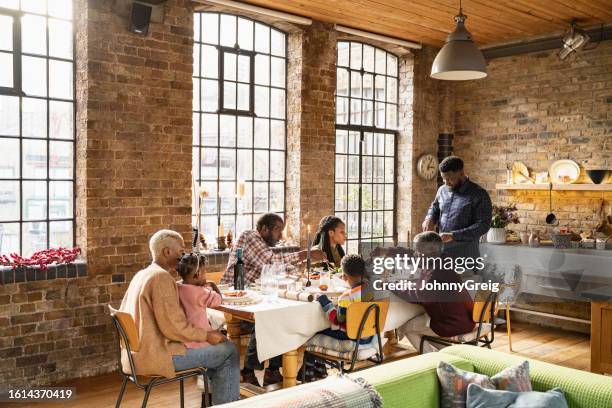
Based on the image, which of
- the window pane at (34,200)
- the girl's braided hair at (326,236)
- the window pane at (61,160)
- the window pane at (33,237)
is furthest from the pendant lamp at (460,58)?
the window pane at (33,237)

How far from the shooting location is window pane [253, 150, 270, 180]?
7.12 m

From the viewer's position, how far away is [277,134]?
7316 millimetres

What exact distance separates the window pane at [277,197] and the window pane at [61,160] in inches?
91.9

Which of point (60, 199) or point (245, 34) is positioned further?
point (245, 34)

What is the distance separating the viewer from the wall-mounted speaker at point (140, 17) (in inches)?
219

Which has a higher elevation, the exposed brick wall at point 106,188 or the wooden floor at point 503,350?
the exposed brick wall at point 106,188

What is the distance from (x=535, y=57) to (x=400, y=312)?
442cm

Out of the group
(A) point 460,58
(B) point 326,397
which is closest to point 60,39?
(A) point 460,58

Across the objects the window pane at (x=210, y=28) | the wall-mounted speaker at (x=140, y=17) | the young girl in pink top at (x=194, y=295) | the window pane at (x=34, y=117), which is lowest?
the young girl in pink top at (x=194, y=295)

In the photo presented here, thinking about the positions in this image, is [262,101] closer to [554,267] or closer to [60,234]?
[60,234]

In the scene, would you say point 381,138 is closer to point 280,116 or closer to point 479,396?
point 280,116

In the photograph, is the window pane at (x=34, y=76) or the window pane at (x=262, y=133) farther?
the window pane at (x=262, y=133)

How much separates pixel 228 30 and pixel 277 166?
159 cm

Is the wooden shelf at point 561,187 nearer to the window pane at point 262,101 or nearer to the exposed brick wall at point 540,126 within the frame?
the exposed brick wall at point 540,126
